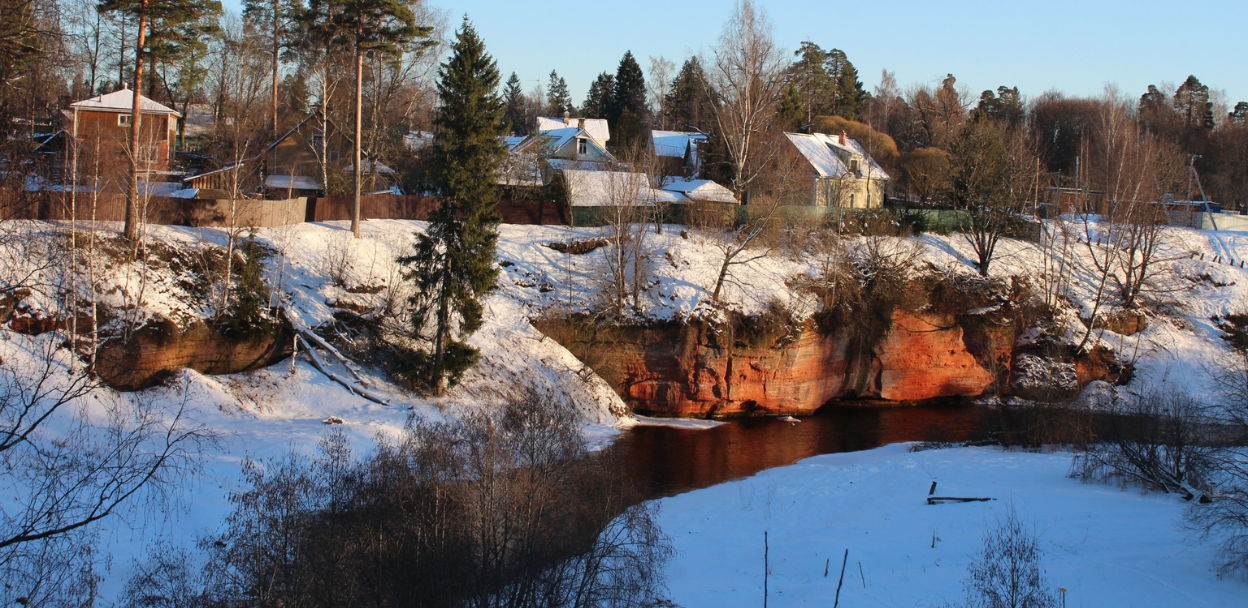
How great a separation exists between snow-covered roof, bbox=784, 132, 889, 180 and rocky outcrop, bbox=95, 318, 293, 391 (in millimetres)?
33389

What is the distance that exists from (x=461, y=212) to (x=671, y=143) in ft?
132

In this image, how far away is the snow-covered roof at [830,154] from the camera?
51.8m

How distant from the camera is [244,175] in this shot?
107ft

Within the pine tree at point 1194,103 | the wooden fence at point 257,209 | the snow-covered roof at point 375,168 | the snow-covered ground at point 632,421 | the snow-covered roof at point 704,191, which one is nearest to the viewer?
the snow-covered ground at point 632,421

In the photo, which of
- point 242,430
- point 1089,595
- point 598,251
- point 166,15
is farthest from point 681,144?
point 1089,595

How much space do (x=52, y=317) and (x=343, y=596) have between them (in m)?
18.9

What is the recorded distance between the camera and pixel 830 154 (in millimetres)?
54750

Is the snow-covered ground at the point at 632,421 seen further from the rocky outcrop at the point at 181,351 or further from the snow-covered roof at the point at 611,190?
the snow-covered roof at the point at 611,190

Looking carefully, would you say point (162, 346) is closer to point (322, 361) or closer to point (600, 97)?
point (322, 361)

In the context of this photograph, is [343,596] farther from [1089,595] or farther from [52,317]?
[52,317]

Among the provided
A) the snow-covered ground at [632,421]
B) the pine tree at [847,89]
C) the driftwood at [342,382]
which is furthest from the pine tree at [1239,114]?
the driftwood at [342,382]

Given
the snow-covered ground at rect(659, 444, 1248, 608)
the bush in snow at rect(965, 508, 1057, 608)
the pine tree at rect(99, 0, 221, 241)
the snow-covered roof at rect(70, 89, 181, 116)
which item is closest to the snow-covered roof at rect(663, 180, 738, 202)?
the snow-covered ground at rect(659, 444, 1248, 608)

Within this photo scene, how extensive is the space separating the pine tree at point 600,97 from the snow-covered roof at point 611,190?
119 feet

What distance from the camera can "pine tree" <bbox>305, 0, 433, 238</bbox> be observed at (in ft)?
111
